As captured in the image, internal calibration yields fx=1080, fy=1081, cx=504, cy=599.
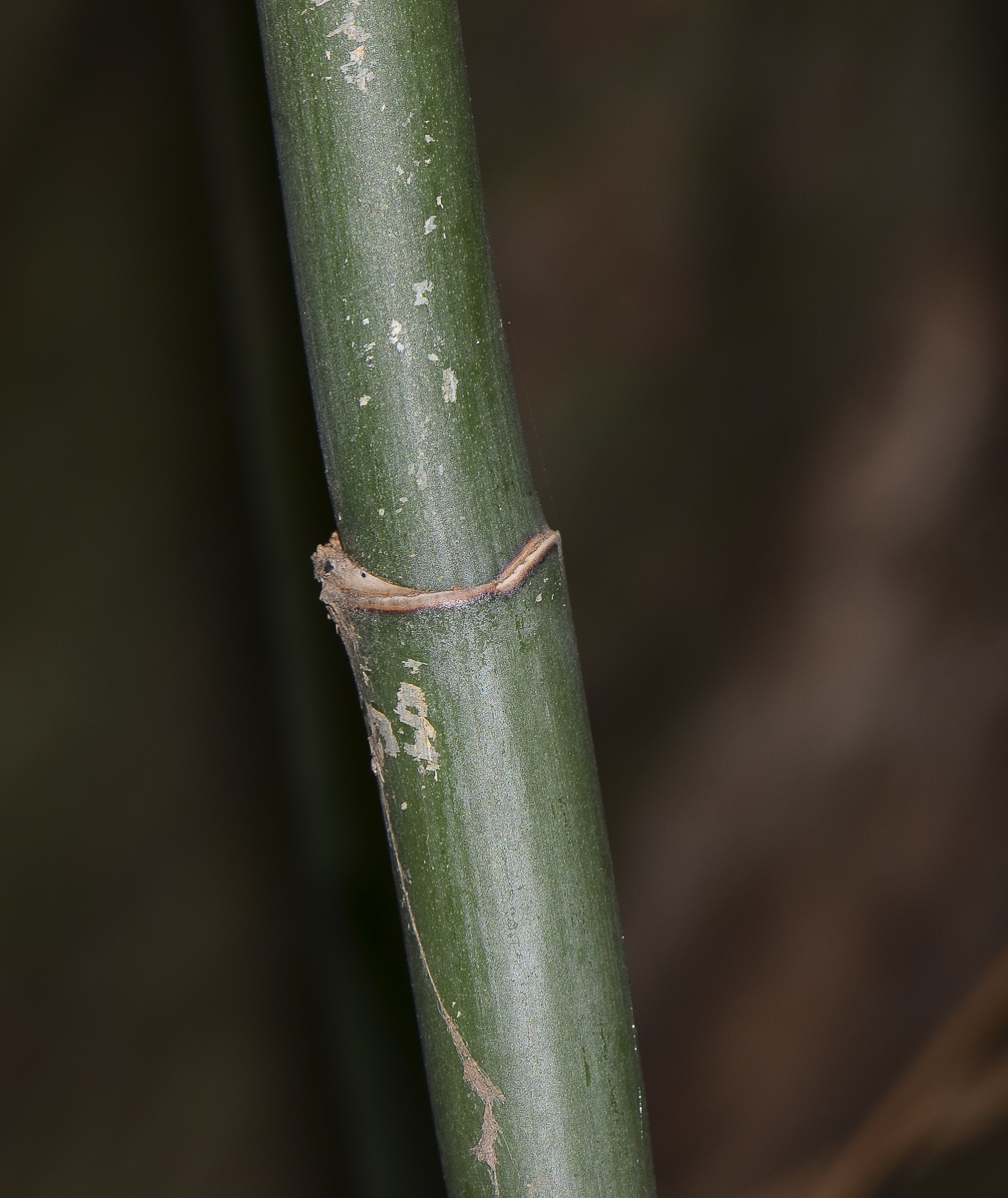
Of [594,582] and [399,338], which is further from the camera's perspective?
[594,582]

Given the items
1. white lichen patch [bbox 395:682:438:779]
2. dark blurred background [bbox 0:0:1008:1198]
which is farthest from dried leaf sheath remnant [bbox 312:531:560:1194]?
dark blurred background [bbox 0:0:1008:1198]

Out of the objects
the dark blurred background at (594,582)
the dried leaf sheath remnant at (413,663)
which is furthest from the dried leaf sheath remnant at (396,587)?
the dark blurred background at (594,582)

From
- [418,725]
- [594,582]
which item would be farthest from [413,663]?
[594,582]

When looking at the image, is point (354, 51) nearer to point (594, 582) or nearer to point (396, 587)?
point (396, 587)

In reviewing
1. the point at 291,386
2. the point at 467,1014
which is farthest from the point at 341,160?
the point at 291,386

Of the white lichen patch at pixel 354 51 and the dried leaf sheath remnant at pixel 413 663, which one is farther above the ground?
the white lichen patch at pixel 354 51

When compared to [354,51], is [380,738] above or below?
below

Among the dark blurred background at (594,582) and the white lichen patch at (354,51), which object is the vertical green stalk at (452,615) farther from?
the dark blurred background at (594,582)

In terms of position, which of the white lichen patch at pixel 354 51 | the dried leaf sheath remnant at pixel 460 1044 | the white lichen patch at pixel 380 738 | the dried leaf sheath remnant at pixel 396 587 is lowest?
the dried leaf sheath remnant at pixel 460 1044
